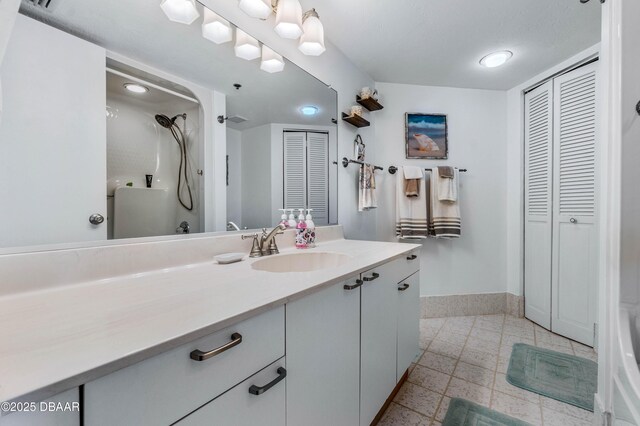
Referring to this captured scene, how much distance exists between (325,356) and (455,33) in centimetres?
205

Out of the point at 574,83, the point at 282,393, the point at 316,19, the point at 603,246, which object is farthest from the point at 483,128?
the point at 282,393

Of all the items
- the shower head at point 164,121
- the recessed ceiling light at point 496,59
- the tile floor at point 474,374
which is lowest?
the tile floor at point 474,374

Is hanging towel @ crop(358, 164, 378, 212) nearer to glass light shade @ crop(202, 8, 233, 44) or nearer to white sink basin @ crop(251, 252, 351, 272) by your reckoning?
white sink basin @ crop(251, 252, 351, 272)

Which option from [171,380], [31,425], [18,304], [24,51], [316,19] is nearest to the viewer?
[31,425]

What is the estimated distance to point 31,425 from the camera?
0.33 metres

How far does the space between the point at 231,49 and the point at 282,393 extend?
1.38 meters

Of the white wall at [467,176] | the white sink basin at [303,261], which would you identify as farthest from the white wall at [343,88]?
the white sink basin at [303,261]

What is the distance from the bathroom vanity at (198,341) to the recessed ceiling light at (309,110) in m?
0.93

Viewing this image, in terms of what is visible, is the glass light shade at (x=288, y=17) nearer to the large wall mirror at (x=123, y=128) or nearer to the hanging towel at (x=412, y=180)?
the large wall mirror at (x=123, y=128)

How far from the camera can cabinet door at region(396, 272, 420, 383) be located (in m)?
1.40

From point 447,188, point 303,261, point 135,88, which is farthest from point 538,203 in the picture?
point 135,88

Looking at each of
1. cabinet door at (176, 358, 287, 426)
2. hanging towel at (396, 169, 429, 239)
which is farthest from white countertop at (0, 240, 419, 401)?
hanging towel at (396, 169, 429, 239)

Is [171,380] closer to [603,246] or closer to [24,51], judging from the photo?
[24,51]

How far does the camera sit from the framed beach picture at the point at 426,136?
2510 millimetres
